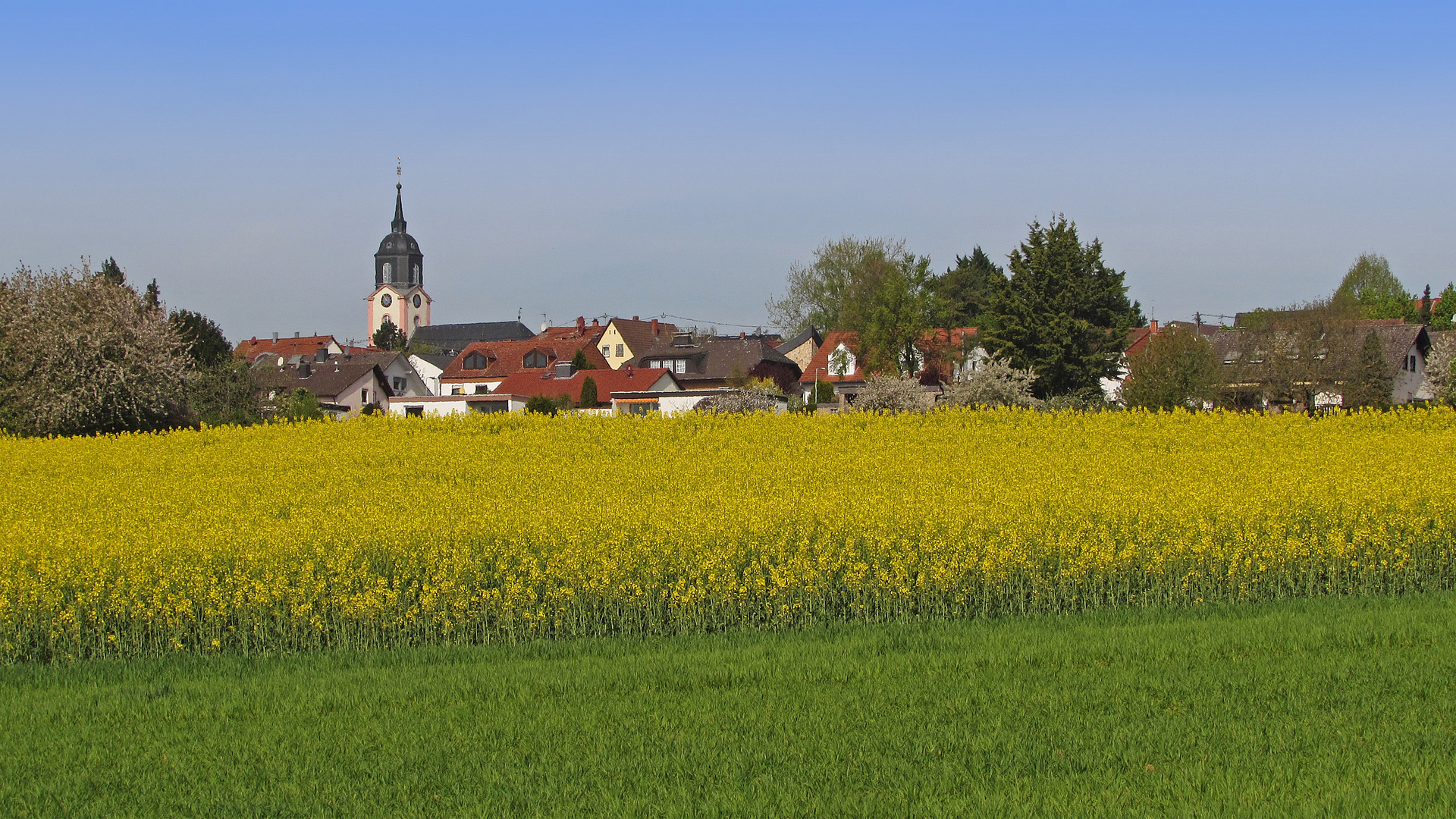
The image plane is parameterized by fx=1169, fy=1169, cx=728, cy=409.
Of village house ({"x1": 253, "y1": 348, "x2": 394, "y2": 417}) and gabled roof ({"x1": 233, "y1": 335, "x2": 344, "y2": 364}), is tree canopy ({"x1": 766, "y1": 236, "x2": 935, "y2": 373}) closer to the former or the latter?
village house ({"x1": 253, "y1": 348, "x2": 394, "y2": 417})

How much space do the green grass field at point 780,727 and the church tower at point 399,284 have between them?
554ft

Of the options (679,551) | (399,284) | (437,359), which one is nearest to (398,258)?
(399,284)

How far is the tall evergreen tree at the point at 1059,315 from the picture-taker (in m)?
51.5

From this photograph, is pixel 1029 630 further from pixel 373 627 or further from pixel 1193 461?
pixel 1193 461

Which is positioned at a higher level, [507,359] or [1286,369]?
[507,359]

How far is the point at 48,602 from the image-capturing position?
9883 mm

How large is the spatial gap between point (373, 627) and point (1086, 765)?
645 cm

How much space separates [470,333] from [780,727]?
7316 inches

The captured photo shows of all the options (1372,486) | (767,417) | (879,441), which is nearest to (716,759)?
(1372,486)

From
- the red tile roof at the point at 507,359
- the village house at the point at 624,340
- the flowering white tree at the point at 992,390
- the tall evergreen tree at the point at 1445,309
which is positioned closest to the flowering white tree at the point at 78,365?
the flowering white tree at the point at 992,390

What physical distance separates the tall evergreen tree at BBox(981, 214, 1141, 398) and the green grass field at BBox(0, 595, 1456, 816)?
42.7m

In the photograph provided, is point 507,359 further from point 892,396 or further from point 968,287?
point 892,396

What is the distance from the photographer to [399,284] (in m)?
176

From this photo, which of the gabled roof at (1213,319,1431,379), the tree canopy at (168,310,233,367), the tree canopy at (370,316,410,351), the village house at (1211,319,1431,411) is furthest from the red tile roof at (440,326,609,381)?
the tree canopy at (370,316,410,351)
